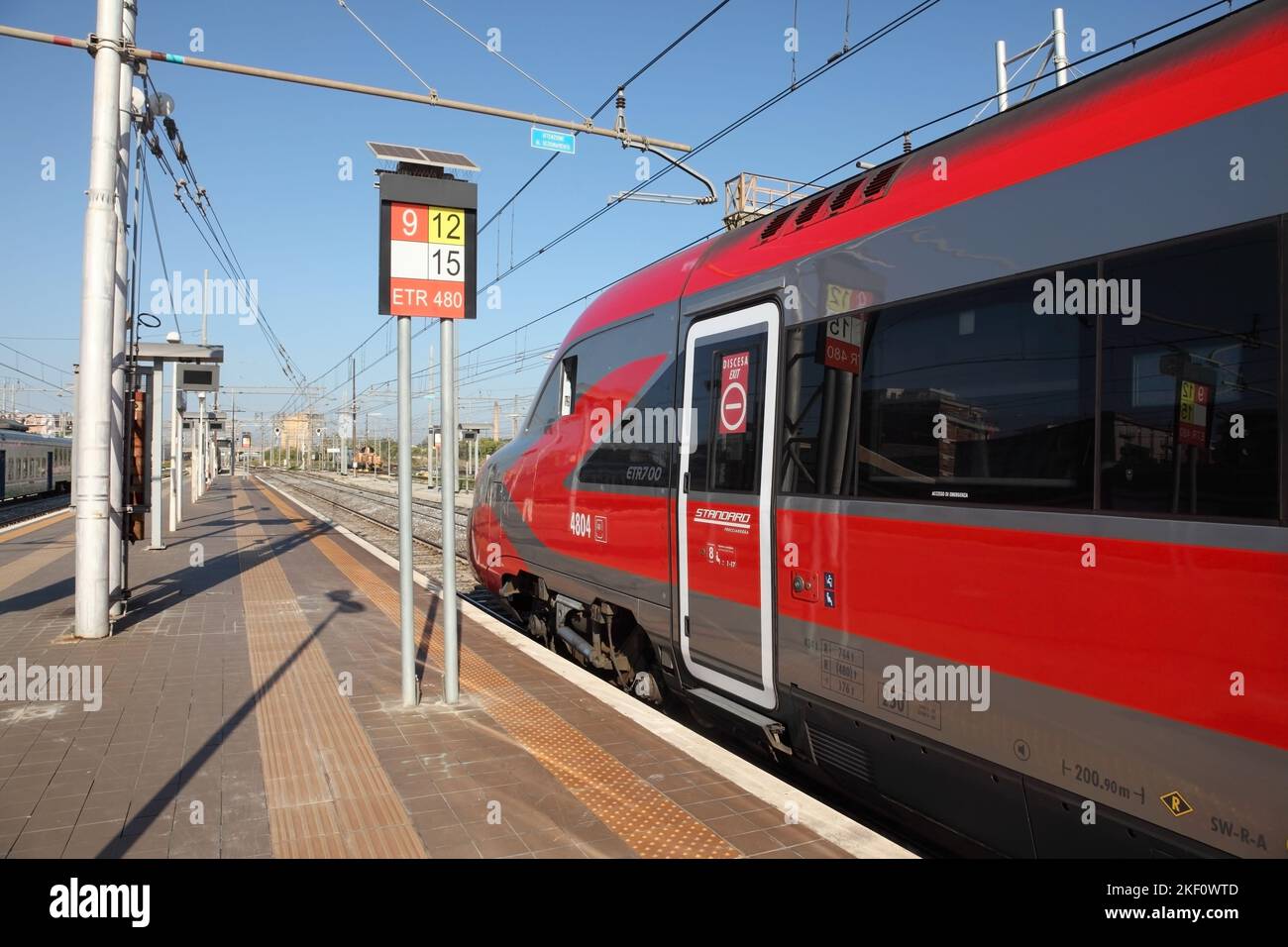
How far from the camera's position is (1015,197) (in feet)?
11.7

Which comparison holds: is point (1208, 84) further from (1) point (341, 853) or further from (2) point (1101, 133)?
(1) point (341, 853)

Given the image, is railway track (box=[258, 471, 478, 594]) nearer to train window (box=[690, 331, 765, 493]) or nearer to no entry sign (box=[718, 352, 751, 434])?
train window (box=[690, 331, 765, 493])

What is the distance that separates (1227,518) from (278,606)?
31.7 ft

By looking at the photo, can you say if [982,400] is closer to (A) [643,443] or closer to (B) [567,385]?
(A) [643,443]

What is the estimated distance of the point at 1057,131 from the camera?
11.4ft

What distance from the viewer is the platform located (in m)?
3.89

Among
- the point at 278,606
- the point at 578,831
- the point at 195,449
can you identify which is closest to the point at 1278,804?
the point at 578,831

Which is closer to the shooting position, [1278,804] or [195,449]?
[1278,804]
